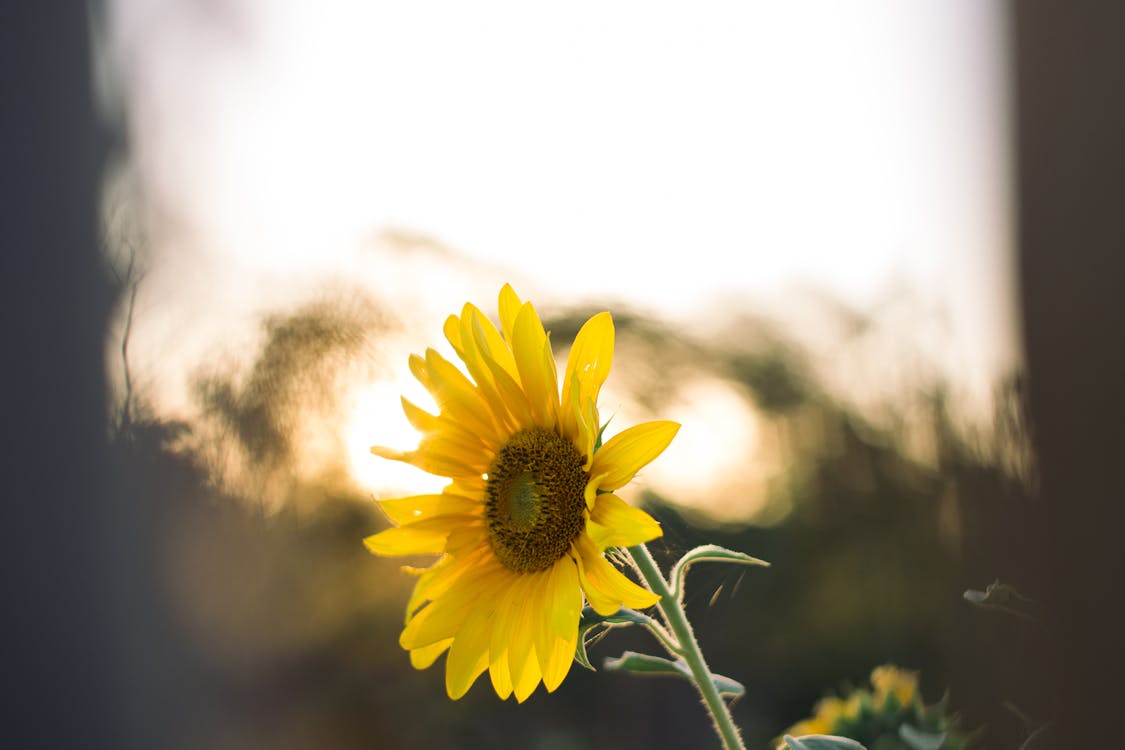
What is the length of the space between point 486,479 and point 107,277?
27.2 inches

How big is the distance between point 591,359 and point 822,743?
0.15 m

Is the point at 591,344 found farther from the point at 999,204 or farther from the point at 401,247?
the point at 401,247

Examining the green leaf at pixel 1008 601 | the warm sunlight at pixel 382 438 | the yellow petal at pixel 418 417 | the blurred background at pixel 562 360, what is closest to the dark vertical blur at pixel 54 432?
the blurred background at pixel 562 360

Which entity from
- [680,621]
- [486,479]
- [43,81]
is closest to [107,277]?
[43,81]

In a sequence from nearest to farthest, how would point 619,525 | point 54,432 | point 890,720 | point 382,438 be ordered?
point 619,525, point 890,720, point 382,438, point 54,432

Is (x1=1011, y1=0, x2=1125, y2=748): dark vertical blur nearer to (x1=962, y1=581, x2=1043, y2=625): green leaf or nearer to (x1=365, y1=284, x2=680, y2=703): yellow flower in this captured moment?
(x1=962, y1=581, x2=1043, y2=625): green leaf

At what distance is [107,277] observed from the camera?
2.86ft

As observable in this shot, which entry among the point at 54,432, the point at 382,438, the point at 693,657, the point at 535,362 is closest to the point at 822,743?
the point at 693,657

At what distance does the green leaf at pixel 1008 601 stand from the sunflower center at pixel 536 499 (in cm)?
14

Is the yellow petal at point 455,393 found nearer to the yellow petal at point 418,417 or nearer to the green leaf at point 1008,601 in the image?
the yellow petal at point 418,417

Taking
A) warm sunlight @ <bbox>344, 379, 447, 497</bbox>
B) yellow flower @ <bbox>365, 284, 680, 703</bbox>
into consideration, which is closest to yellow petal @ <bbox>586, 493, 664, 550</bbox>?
yellow flower @ <bbox>365, 284, 680, 703</bbox>

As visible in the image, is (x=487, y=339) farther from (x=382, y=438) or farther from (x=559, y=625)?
(x=382, y=438)

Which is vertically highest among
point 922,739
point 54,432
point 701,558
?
point 701,558

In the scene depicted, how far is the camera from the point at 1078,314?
0.30 m
